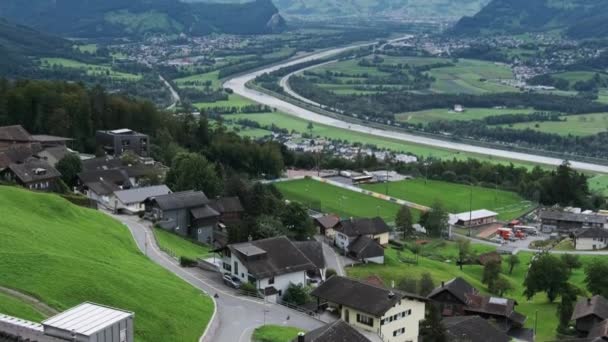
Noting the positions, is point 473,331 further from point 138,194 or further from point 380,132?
point 380,132

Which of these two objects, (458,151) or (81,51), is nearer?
(458,151)

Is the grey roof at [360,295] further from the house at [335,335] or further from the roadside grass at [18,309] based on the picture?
the roadside grass at [18,309]

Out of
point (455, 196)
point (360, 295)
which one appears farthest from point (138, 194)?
point (455, 196)

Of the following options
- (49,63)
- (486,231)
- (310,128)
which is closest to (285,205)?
(486,231)

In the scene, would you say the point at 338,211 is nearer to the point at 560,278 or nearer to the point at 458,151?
the point at 560,278

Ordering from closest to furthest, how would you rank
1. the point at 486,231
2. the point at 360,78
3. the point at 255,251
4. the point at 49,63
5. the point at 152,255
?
1. the point at 255,251
2. the point at 152,255
3. the point at 486,231
4. the point at 49,63
5. the point at 360,78
